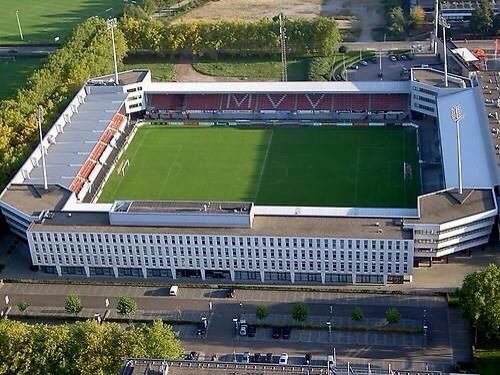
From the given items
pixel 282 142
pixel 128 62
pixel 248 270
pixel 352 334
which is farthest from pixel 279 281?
pixel 128 62

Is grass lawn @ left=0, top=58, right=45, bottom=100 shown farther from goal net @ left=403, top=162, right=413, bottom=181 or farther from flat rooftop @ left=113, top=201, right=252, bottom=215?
goal net @ left=403, top=162, right=413, bottom=181

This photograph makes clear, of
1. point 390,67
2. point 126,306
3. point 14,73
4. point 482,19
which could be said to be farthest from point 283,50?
point 126,306

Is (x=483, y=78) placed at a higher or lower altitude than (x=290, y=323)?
higher

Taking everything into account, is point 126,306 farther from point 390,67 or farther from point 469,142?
point 390,67

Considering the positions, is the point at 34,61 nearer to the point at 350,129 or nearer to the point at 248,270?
the point at 350,129

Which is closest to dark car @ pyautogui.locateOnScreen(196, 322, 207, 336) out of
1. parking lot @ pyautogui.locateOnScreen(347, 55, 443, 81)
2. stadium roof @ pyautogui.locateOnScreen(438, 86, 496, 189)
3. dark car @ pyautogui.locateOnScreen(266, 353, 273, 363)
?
dark car @ pyautogui.locateOnScreen(266, 353, 273, 363)

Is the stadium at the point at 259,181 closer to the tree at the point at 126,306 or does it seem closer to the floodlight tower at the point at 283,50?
the tree at the point at 126,306
